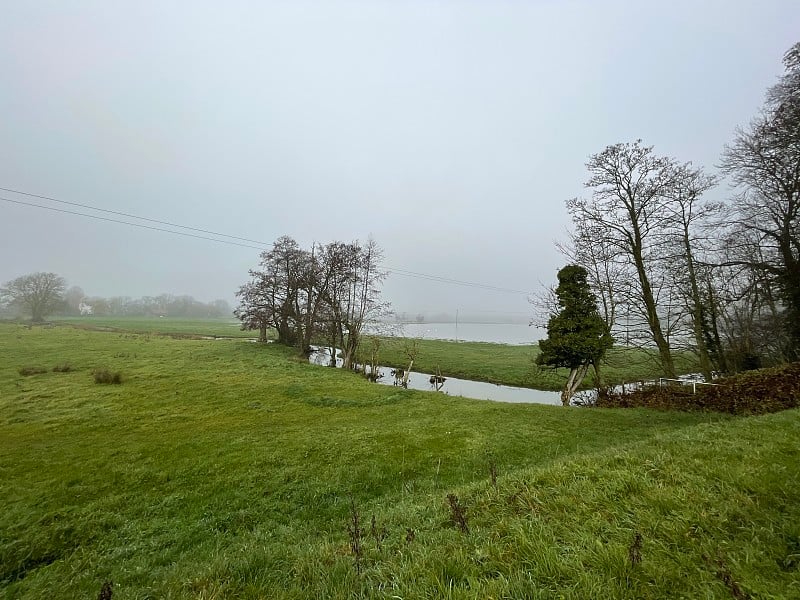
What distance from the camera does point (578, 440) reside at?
908 centimetres

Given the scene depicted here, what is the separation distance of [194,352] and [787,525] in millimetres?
29242

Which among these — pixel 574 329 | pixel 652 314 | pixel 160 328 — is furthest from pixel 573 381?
pixel 160 328

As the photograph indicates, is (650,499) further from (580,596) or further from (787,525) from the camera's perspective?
(580,596)

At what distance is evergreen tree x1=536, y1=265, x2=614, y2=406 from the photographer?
1373cm

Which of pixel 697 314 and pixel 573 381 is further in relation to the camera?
pixel 697 314

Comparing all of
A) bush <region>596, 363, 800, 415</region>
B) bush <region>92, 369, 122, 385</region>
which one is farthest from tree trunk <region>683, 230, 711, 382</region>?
bush <region>92, 369, 122, 385</region>

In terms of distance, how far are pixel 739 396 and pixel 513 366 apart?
17.6m

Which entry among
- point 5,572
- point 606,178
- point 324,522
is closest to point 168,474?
point 5,572

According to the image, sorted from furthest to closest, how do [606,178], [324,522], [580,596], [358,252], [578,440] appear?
[358,252] → [606,178] → [578,440] → [324,522] → [580,596]

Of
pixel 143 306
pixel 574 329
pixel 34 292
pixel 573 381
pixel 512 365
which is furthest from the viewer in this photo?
pixel 143 306

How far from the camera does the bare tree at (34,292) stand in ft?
165

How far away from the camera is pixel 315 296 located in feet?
96.2

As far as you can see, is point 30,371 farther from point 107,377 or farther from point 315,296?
point 315,296

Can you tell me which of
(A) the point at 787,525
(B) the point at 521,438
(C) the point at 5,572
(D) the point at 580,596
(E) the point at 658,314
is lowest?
(C) the point at 5,572
